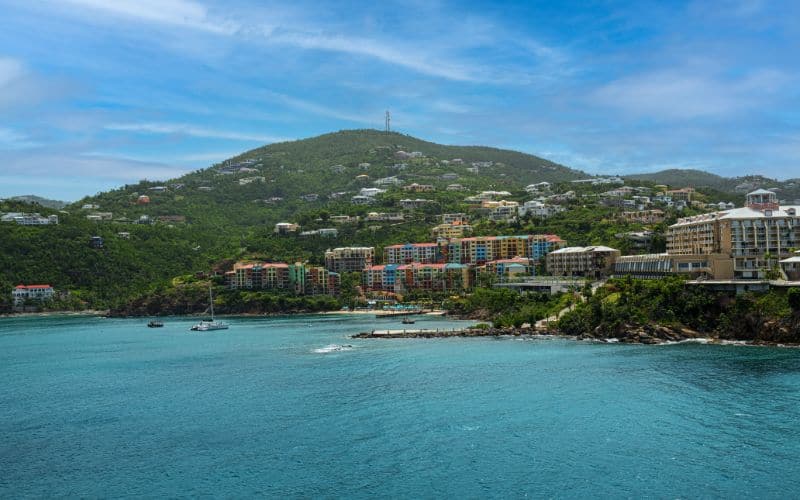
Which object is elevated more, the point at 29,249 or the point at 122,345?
the point at 29,249

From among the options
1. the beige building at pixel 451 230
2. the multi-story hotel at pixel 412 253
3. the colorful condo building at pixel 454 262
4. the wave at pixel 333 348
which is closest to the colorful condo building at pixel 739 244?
the colorful condo building at pixel 454 262

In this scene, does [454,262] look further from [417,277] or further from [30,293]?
[30,293]

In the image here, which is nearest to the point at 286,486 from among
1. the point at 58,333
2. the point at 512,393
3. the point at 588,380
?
the point at 512,393

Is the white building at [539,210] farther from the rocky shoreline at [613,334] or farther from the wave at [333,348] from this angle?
the wave at [333,348]

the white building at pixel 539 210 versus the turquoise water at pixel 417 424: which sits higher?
the white building at pixel 539 210

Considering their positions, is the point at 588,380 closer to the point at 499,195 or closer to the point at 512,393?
the point at 512,393

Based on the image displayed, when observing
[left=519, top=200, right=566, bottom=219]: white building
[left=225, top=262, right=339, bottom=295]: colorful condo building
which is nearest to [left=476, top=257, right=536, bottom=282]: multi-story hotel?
[left=519, top=200, right=566, bottom=219]: white building

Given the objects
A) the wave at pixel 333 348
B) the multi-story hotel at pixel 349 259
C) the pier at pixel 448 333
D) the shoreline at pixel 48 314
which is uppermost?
the multi-story hotel at pixel 349 259
